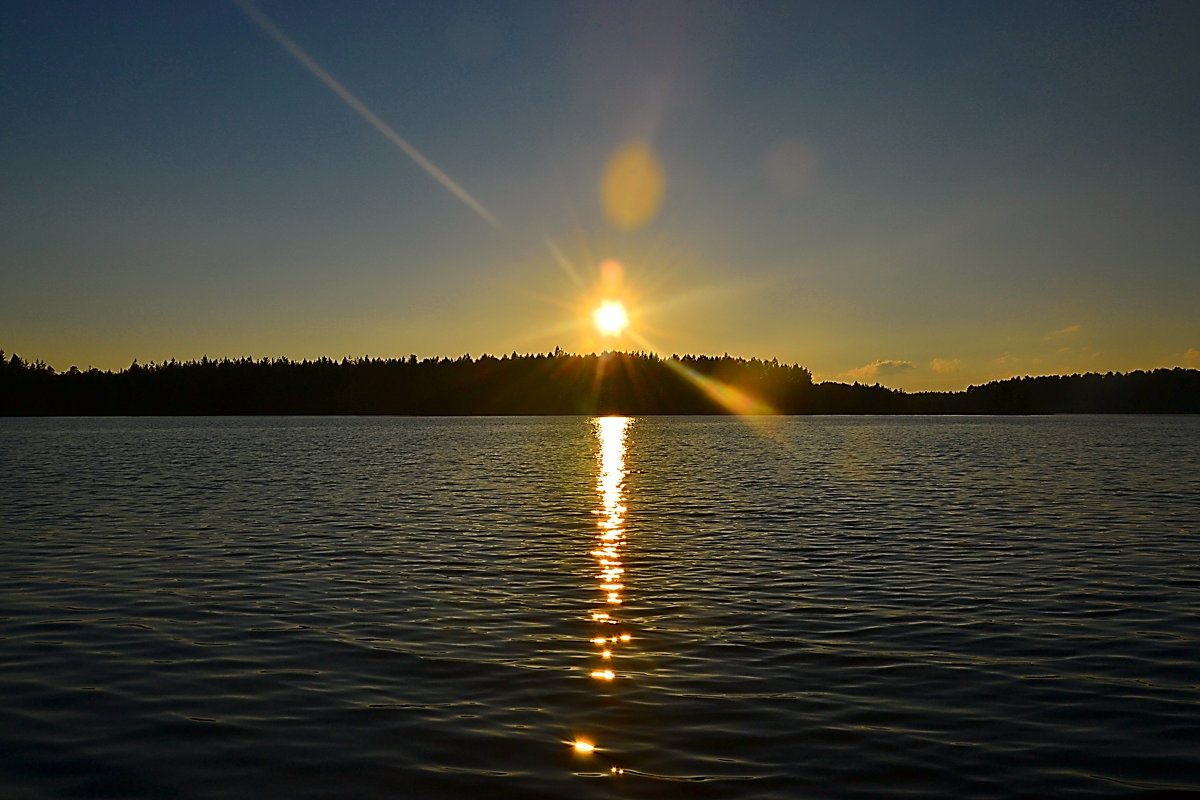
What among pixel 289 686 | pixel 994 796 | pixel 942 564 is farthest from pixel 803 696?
Result: pixel 942 564

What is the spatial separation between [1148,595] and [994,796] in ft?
52.0

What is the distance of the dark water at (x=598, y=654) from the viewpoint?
12.1 m

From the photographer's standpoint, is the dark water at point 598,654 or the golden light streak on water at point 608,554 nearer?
the dark water at point 598,654

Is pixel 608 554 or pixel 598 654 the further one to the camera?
pixel 608 554

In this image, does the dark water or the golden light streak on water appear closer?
the dark water

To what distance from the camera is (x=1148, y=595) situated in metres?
24.0

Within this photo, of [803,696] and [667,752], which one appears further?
[803,696]

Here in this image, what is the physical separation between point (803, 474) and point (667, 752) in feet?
201

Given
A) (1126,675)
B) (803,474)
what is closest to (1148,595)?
(1126,675)

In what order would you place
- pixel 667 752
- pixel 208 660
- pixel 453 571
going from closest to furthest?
pixel 667 752
pixel 208 660
pixel 453 571

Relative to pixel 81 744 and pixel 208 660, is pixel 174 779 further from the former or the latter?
pixel 208 660

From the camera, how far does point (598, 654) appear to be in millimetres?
18094

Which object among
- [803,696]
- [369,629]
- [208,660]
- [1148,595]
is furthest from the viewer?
[1148,595]

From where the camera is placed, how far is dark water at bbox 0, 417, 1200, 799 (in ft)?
39.7
